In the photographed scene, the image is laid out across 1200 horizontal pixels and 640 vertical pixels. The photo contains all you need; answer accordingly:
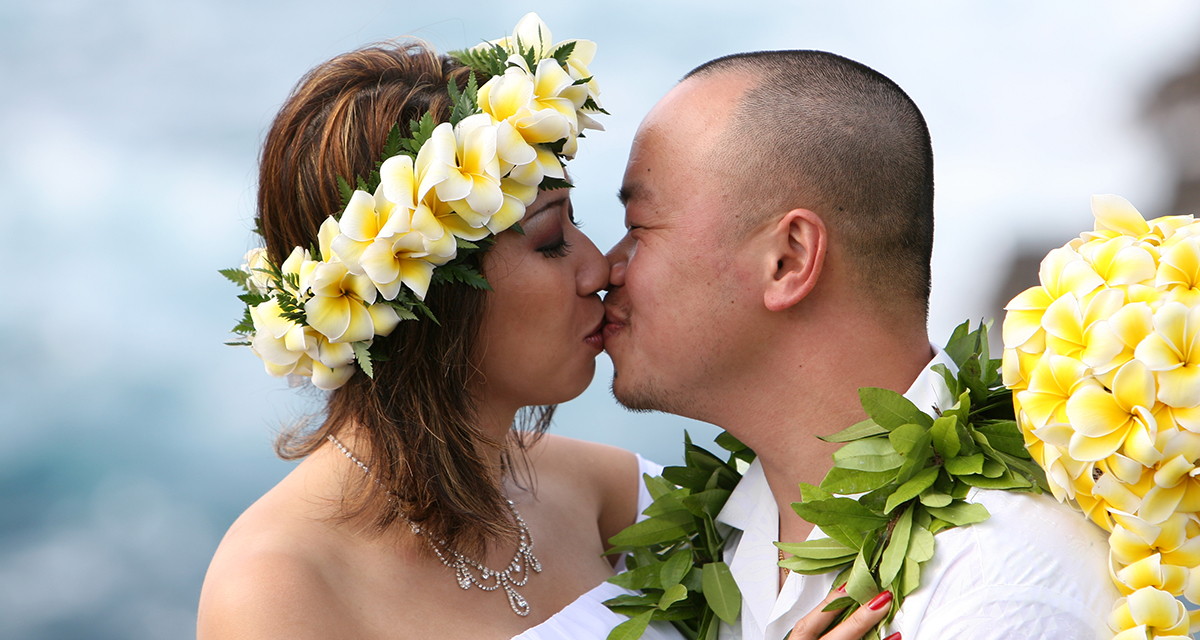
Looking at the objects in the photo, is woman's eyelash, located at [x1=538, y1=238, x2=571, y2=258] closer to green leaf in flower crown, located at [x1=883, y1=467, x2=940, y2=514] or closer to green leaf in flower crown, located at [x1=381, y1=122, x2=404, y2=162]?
green leaf in flower crown, located at [x1=381, y1=122, x2=404, y2=162]

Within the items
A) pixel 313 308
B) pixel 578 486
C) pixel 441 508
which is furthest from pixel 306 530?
pixel 578 486

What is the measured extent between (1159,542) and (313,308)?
1752 mm

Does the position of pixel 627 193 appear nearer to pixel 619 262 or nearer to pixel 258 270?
pixel 619 262

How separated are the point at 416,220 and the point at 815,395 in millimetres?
1039

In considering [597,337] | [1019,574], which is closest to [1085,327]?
[1019,574]

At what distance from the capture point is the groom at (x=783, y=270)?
2186mm

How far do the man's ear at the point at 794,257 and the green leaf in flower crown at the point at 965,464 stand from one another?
1.66 ft

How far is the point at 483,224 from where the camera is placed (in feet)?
6.75

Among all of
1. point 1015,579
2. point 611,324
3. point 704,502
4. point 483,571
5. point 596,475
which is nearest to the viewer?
point 1015,579

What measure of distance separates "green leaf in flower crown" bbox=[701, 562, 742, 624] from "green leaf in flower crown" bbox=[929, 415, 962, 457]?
677 millimetres

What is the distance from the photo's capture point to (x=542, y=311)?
2275mm

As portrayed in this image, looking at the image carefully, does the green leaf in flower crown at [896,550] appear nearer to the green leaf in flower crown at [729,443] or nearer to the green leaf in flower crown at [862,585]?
the green leaf in flower crown at [862,585]

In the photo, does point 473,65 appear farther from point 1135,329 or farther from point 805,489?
point 1135,329

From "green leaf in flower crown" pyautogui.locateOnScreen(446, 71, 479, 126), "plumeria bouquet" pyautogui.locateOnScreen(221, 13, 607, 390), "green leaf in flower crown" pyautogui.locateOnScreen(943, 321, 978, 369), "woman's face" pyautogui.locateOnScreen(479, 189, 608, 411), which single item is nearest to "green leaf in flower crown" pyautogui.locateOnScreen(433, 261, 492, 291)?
"plumeria bouquet" pyautogui.locateOnScreen(221, 13, 607, 390)
